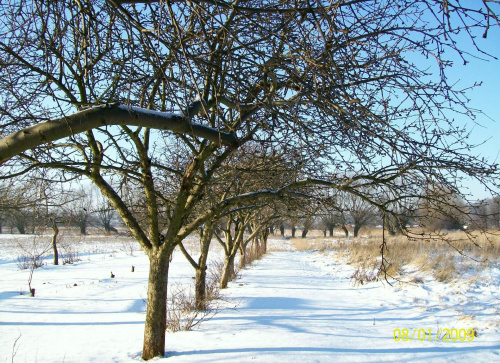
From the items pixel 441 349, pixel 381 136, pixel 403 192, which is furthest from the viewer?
pixel 441 349

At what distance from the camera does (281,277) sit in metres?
14.2

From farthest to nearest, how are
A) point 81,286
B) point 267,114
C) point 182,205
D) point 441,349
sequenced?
point 81,286
point 441,349
point 182,205
point 267,114

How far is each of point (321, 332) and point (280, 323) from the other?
3.13 feet

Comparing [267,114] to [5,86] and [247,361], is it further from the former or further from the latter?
[247,361]

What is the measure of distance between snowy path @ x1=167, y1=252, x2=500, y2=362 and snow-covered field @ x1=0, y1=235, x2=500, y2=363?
0.02 m

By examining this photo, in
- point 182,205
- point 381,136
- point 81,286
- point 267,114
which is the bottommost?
point 81,286

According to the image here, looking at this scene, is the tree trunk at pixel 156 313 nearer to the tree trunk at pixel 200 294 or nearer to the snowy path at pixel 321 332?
the snowy path at pixel 321 332

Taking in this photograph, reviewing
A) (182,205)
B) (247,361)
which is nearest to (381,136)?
(182,205)

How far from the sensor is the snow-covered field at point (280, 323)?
5406mm

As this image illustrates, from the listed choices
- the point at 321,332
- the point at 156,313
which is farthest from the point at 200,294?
the point at 156,313

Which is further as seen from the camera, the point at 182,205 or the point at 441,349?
the point at 441,349

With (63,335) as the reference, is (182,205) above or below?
above

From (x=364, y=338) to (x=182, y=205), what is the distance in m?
3.95
